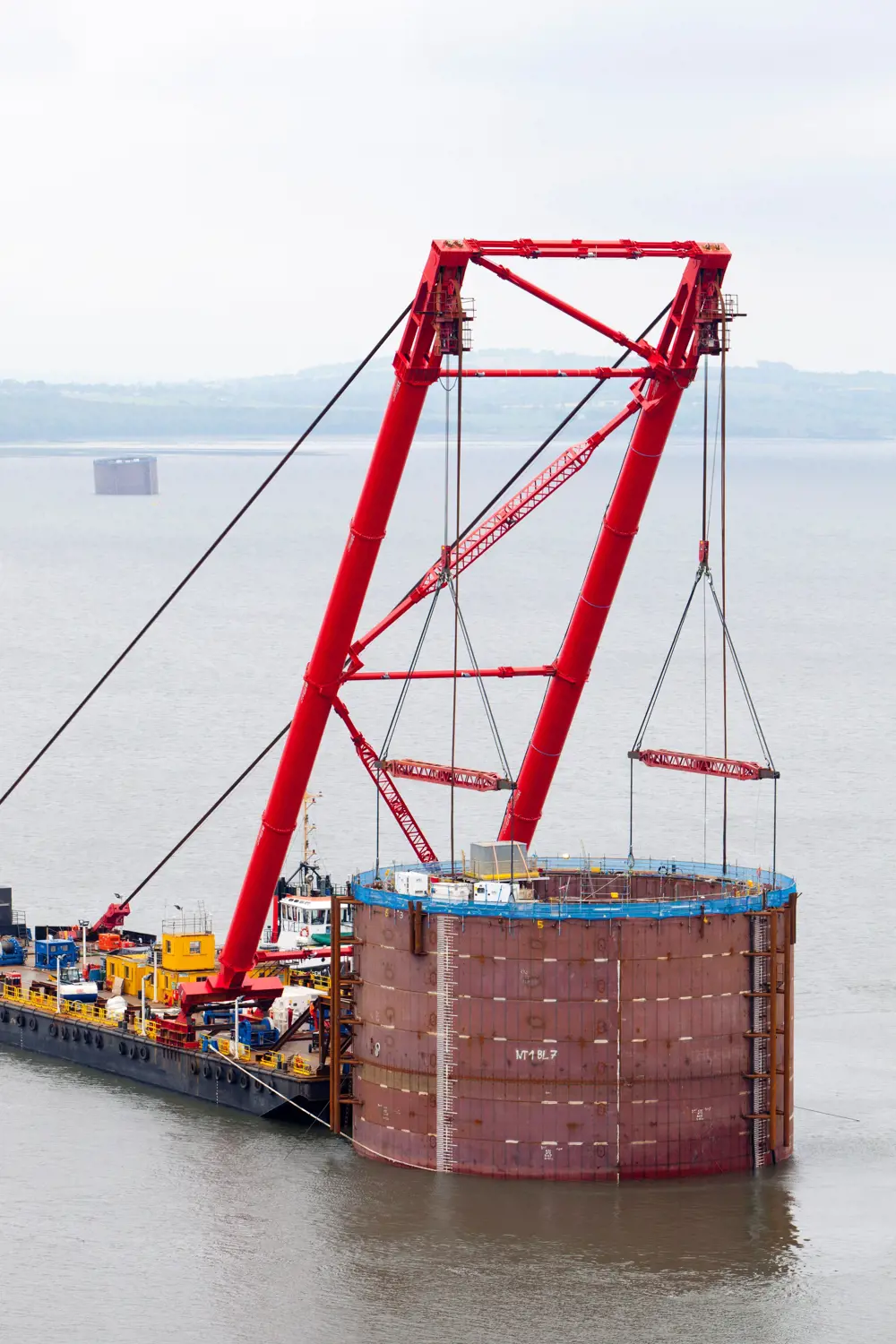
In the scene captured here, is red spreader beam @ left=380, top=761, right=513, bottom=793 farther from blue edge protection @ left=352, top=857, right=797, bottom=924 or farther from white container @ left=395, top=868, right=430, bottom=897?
white container @ left=395, top=868, right=430, bottom=897

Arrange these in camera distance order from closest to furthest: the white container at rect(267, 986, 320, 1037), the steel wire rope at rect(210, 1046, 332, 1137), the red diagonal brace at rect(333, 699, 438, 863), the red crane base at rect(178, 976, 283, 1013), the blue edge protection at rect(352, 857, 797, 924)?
the blue edge protection at rect(352, 857, 797, 924), the steel wire rope at rect(210, 1046, 332, 1137), the white container at rect(267, 986, 320, 1037), the red diagonal brace at rect(333, 699, 438, 863), the red crane base at rect(178, 976, 283, 1013)

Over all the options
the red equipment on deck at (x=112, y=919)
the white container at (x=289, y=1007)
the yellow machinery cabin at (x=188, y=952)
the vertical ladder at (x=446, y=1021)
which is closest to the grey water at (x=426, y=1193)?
the vertical ladder at (x=446, y=1021)

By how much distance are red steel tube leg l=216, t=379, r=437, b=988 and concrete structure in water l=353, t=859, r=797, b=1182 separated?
287 inches

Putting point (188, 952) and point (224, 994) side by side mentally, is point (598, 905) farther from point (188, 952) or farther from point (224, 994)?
point (188, 952)

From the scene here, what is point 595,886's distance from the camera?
240 ft

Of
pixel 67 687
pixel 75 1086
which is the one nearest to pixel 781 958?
pixel 75 1086

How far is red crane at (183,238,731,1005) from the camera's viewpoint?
225ft

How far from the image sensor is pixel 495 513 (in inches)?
2884

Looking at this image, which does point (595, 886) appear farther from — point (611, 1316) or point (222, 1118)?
point (611, 1316)

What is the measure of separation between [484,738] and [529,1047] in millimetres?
82293

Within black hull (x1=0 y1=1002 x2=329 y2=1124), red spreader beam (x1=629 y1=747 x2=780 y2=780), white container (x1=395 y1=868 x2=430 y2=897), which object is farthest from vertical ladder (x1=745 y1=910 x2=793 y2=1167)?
black hull (x1=0 y1=1002 x2=329 y2=1124)

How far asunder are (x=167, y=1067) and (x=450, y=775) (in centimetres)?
1302

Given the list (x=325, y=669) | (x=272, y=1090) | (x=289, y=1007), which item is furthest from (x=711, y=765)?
(x=289, y=1007)

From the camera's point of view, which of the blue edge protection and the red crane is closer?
the blue edge protection
